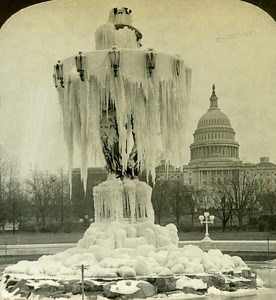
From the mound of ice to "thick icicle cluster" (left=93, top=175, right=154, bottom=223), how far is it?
0.66 ft

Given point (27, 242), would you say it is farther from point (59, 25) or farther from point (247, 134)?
point (59, 25)

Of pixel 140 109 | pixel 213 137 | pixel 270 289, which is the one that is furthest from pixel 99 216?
pixel 213 137

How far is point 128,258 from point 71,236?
1836cm

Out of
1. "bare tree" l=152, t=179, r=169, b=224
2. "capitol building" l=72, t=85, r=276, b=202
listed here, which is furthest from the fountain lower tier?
"capitol building" l=72, t=85, r=276, b=202

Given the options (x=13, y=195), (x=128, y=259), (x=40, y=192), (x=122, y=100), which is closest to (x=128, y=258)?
(x=128, y=259)

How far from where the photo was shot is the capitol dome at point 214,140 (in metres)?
36.8

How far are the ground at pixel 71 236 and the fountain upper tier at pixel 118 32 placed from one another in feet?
49.2

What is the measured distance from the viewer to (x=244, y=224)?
99.5 ft

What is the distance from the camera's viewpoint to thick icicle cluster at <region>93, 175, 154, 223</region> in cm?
912

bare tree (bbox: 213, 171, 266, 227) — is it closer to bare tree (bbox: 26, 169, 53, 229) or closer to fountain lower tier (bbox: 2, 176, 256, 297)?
bare tree (bbox: 26, 169, 53, 229)

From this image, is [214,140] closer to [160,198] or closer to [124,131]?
[160,198]

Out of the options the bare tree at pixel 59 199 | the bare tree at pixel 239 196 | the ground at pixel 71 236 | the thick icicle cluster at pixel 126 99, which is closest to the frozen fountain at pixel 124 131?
the thick icicle cluster at pixel 126 99

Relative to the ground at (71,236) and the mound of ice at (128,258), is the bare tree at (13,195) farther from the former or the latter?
the mound of ice at (128,258)

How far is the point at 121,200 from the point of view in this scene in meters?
9.12
